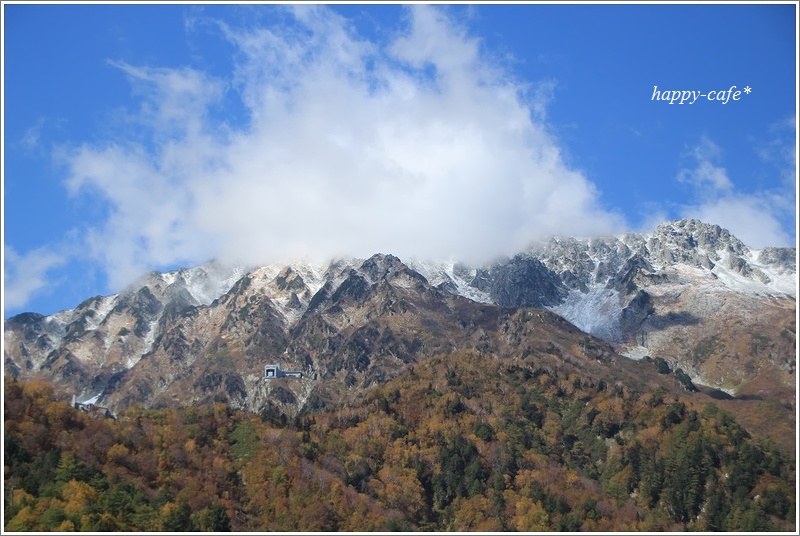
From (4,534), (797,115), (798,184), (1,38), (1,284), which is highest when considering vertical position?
(1,38)

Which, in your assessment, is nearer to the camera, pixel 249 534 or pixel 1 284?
pixel 1 284

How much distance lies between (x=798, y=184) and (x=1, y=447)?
6952 inches

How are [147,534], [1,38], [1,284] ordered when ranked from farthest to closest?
[147,534] < [1,284] < [1,38]

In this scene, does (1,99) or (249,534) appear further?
(249,534)

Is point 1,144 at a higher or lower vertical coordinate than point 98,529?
higher

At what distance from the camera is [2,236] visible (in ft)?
544

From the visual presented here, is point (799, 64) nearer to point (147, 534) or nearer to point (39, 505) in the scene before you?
point (147, 534)

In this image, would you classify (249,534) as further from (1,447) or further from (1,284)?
(1,284)

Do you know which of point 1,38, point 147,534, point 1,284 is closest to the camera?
point 1,38

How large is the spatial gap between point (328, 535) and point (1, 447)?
75.8 m

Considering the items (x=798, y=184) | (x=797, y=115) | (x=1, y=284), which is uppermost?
(x=797, y=115)

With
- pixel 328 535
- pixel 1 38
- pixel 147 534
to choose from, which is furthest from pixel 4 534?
pixel 1 38

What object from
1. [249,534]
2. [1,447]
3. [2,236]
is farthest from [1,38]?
[249,534]

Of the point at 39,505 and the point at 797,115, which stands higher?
the point at 797,115
